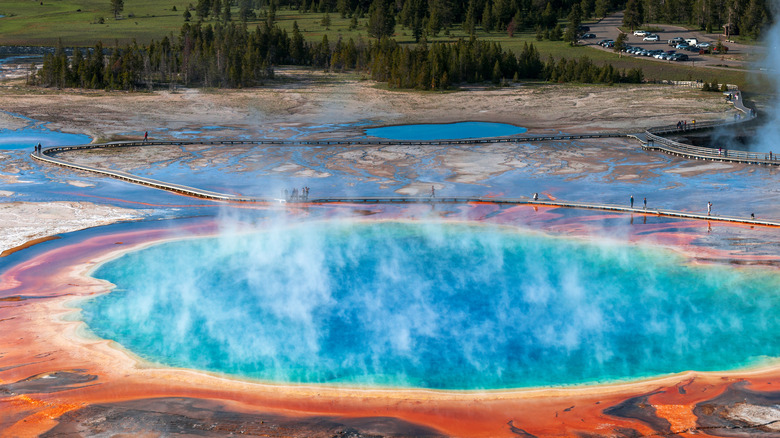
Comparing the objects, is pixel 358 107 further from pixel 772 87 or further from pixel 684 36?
pixel 684 36

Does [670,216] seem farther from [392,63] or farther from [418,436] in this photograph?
[392,63]

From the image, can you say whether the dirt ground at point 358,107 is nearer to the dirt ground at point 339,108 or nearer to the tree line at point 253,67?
the dirt ground at point 339,108

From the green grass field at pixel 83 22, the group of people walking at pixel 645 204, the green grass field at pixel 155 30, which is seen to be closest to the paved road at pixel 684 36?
the green grass field at pixel 155 30

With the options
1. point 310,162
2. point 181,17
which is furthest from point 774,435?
point 181,17

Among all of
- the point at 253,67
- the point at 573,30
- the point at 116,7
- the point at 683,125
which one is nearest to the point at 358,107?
the point at 253,67

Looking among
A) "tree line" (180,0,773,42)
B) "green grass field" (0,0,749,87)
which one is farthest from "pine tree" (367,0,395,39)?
"green grass field" (0,0,749,87)
